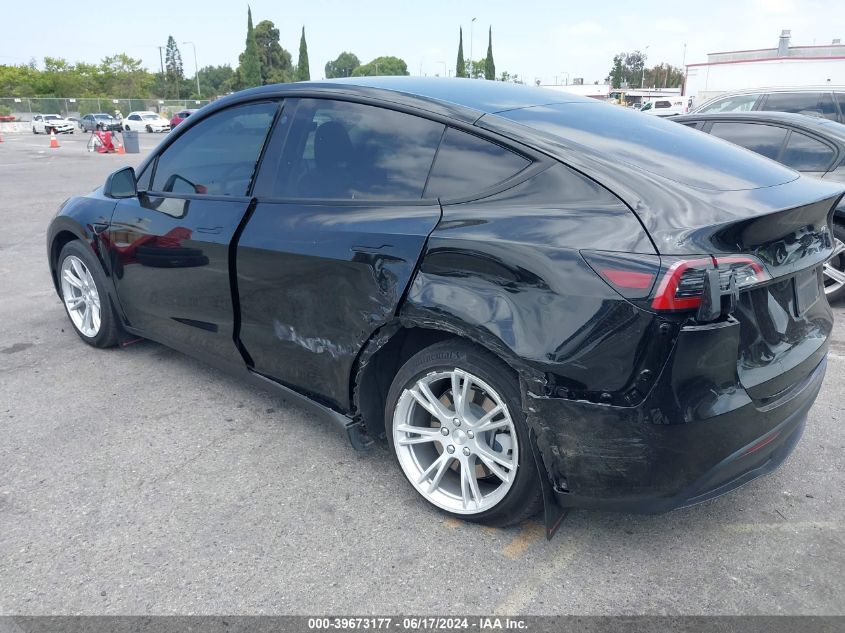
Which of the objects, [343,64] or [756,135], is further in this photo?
[343,64]

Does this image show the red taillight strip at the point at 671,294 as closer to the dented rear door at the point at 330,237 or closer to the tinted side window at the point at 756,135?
the dented rear door at the point at 330,237

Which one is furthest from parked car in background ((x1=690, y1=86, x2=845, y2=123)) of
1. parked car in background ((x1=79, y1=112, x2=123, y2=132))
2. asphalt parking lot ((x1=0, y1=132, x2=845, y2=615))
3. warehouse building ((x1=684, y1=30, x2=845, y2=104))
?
parked car in background ((x1=79, y1=112, x2=123, y2=132))

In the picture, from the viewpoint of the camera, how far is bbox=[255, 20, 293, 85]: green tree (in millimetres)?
88000

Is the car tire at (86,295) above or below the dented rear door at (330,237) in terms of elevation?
below

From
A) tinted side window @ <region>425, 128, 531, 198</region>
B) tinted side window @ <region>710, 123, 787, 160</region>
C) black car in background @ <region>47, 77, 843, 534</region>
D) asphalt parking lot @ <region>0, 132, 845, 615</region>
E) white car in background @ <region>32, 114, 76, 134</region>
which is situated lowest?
asphalt parking lot @ <region>0, 132, 845, 615</region>

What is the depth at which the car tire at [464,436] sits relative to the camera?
245 centimetres

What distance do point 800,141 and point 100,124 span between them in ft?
157

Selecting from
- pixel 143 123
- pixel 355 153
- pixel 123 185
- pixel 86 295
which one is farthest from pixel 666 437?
pixel 143 123

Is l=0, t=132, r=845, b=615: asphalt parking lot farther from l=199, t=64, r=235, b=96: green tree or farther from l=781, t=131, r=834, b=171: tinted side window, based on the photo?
l=199, t=64, r=235, b=96: green tree

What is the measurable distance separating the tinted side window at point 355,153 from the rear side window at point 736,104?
752cm

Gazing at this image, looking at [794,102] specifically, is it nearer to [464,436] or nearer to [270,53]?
[464,436]

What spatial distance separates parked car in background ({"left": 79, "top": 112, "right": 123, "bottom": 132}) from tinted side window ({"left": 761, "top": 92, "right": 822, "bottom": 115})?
4393 cm

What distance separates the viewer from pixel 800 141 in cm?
609

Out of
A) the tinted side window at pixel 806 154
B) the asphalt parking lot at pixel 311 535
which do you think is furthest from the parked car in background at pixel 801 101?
the asphalt parking lot at pixel 311 535
